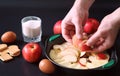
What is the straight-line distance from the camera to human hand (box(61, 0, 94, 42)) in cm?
113

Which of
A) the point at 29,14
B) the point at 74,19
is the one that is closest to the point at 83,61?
the point at 74,19

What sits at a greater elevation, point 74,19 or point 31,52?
point 74,19

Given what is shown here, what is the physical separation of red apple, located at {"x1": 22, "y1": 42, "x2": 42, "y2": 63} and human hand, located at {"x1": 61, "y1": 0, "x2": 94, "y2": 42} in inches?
4.2

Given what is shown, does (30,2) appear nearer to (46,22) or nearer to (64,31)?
(46,22)

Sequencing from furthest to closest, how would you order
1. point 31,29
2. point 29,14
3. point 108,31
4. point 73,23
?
1. point 29,14
2. point 31,29
3. point 73,23
4. point 108,31

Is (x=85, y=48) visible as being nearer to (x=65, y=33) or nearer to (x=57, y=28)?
(x=65, y=33)

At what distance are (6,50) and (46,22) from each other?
26 centimetres

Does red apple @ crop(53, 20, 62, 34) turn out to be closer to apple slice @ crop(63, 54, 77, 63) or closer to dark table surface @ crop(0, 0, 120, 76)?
dark table surface @ crop(0, 0, 120, 76)

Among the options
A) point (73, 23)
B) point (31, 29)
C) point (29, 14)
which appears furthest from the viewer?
point (29, 14)

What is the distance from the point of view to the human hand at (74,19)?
3.70 ft

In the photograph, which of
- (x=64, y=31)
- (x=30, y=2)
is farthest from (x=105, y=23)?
(x=30, y=2)

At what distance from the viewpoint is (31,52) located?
113 cm

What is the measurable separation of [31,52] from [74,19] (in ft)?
0.60

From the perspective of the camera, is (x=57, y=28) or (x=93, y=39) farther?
(x=57, y=28)
